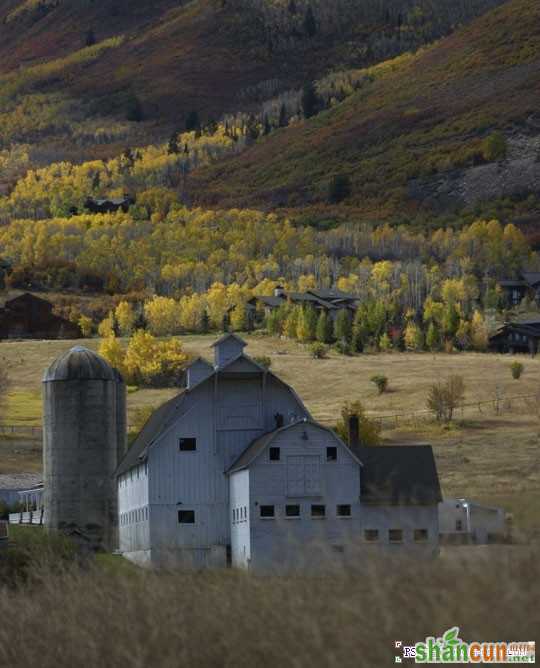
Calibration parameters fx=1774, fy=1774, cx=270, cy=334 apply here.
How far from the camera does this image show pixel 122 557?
55.8 meters

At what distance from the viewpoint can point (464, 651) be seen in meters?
22.5

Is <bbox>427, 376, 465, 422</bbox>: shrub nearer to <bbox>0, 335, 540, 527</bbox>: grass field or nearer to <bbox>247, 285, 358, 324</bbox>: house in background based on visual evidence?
<bbox>0, 335, 540, 527</bbox>: grass field

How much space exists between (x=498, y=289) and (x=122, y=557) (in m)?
142

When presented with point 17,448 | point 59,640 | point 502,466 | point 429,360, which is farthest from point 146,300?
point 59,640

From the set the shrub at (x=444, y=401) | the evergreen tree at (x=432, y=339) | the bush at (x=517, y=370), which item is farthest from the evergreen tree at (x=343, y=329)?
the shrub at (x=444, y=401)

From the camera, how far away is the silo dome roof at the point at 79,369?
64000mm

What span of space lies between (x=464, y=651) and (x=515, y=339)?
139 metres

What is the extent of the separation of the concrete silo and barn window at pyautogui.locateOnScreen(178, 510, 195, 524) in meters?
7.18

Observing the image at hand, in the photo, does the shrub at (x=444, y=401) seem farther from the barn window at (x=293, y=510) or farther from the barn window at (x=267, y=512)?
the barn window at (x=267, y=512)

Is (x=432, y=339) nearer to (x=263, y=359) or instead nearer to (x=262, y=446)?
(x=263, y=359)

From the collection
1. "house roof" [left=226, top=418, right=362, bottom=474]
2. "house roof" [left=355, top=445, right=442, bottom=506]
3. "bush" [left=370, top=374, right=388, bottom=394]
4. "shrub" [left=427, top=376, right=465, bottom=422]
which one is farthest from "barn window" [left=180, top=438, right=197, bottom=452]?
"bush" [left=370, top=374, right=388, bottom=394]

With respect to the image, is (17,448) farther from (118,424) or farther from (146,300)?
(146,300)

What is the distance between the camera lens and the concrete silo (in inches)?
2475

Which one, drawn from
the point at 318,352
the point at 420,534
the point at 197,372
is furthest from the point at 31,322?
the point at 420,534
